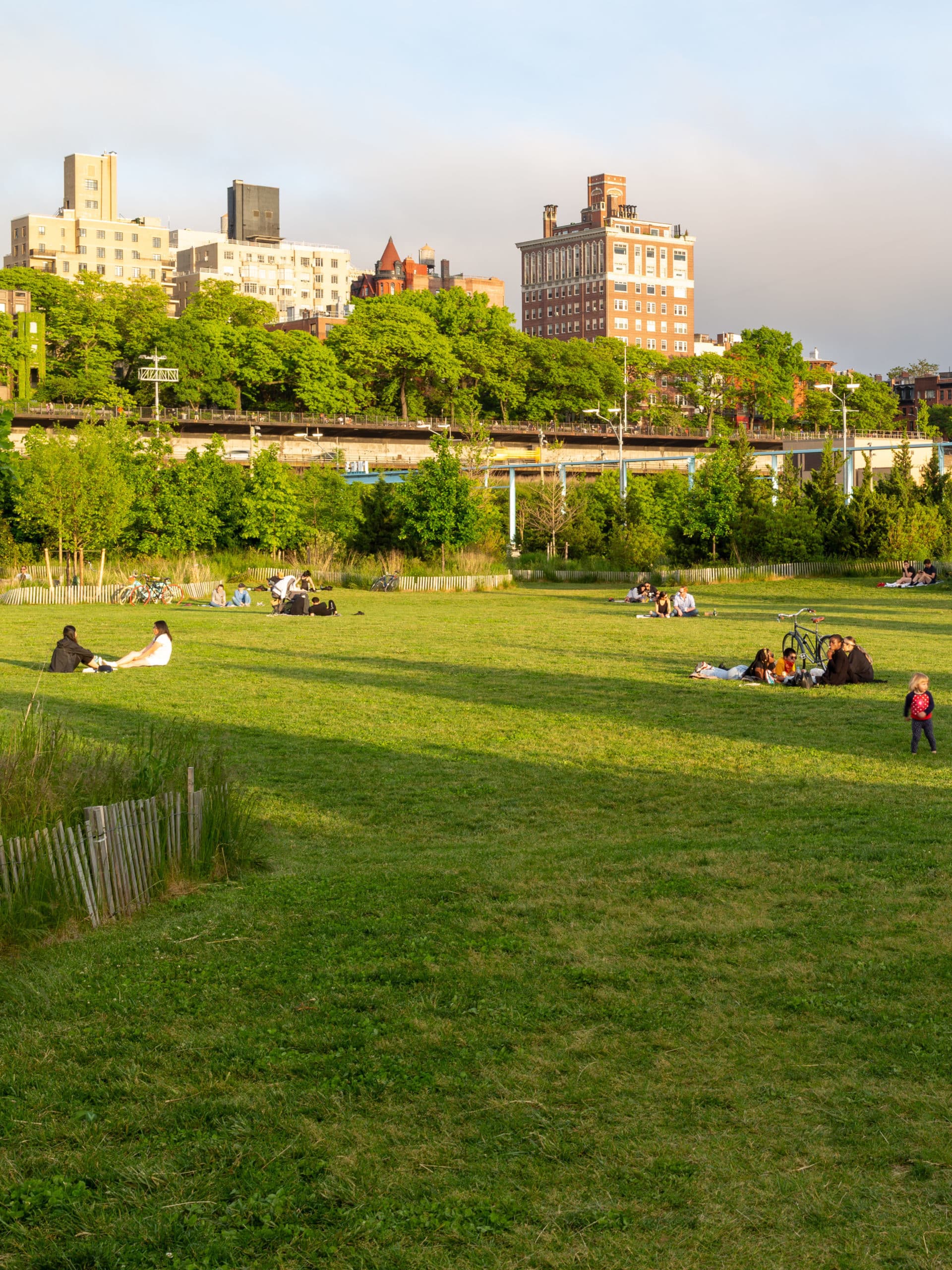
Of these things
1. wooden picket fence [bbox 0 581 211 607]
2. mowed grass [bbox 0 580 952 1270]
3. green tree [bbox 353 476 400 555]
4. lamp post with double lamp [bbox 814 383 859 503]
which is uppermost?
lamp post with double lamp [bbox 814 383 859 503]

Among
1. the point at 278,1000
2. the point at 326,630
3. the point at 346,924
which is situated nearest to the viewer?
the point at 278,1000

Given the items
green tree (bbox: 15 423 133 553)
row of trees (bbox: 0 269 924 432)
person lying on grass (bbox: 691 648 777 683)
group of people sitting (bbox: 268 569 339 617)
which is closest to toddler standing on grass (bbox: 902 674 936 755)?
person lying on grass (bbox: 691 648 777 683)

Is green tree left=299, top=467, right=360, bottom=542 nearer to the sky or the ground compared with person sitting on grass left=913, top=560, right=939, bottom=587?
nearer to the sky

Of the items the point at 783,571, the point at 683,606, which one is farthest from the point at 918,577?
the point at 683,606

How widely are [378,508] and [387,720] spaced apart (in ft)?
122

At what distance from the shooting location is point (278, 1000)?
7125mm

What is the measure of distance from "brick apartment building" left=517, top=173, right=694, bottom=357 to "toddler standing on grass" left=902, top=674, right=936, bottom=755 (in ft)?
582

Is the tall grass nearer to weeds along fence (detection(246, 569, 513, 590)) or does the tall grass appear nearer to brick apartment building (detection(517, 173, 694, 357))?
weeds along fence (detection(246, 569, 513, 590))

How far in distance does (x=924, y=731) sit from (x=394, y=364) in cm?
10430

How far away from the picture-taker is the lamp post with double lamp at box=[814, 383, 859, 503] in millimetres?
61013

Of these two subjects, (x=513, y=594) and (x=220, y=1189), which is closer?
(x=220, y=1189)

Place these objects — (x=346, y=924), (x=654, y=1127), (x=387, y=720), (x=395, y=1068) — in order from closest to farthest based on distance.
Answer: (x=654, y=1127) → (x=395, y=1068) → (x=346, y=924) → (x=387, y=720)

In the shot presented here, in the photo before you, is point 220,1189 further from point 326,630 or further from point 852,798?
point 326,630

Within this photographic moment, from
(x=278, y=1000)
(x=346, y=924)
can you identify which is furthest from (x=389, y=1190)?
(x=346, y=924)
